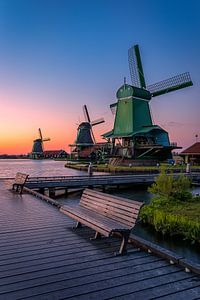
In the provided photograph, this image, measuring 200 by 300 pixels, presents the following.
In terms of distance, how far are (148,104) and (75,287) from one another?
4434 cm

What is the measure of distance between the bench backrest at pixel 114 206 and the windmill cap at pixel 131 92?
3813cm

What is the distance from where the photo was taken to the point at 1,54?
64.0ft

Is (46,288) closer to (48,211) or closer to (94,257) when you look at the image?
(94,257)

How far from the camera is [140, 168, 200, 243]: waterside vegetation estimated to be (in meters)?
8.95

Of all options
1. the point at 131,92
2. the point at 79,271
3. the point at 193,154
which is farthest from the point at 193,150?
the point at 79,271

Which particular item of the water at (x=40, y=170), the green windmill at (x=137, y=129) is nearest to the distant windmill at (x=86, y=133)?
the water at (x=40, y=170)

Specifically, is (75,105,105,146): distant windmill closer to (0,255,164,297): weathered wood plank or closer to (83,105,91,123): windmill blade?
(83,105,91,123): windmill blade

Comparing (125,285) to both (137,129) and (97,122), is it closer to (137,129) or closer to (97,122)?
(137,129)

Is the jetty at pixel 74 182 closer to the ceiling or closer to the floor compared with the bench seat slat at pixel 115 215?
closer to the floor

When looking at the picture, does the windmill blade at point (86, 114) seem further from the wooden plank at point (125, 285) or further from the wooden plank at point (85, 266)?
the wooden plank at point (125, 285)

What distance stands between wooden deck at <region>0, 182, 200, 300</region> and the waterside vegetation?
449 centimetres

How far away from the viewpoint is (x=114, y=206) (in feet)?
18.1

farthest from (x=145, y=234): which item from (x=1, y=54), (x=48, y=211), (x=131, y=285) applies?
(x=1, y=54)

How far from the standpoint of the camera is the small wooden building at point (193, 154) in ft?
137
